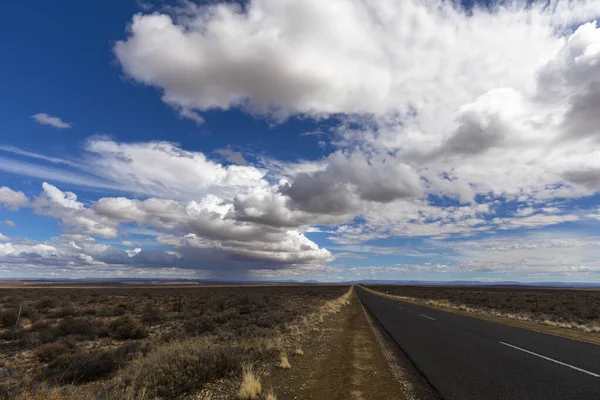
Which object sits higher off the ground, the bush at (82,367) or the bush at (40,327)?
the bush at (82,367)

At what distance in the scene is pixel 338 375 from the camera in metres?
9.04

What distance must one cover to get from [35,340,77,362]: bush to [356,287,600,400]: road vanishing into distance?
12.8 m

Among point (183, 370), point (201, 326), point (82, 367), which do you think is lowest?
point (201, 326)

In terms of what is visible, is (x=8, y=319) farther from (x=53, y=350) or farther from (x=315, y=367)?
(x=315, y=367)

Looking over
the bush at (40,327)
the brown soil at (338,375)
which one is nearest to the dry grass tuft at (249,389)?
the brown soil at (338,375)

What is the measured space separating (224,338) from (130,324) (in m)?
6.42

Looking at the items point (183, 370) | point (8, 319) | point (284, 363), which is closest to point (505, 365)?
point (284, 363)

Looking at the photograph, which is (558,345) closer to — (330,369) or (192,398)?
(330,369)

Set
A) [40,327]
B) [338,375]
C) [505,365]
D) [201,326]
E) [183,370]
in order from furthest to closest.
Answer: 1. [201,326]
2. [40,327]
3. [505,365]
4. [338,375]
5. [183,370]

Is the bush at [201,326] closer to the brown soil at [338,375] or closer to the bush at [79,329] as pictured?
the bush at [79,329]

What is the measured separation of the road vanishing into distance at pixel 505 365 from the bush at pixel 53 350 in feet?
41.9

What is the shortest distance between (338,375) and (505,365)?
173 inches

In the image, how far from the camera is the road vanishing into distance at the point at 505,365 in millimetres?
7031

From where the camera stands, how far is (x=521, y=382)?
24.9ft
